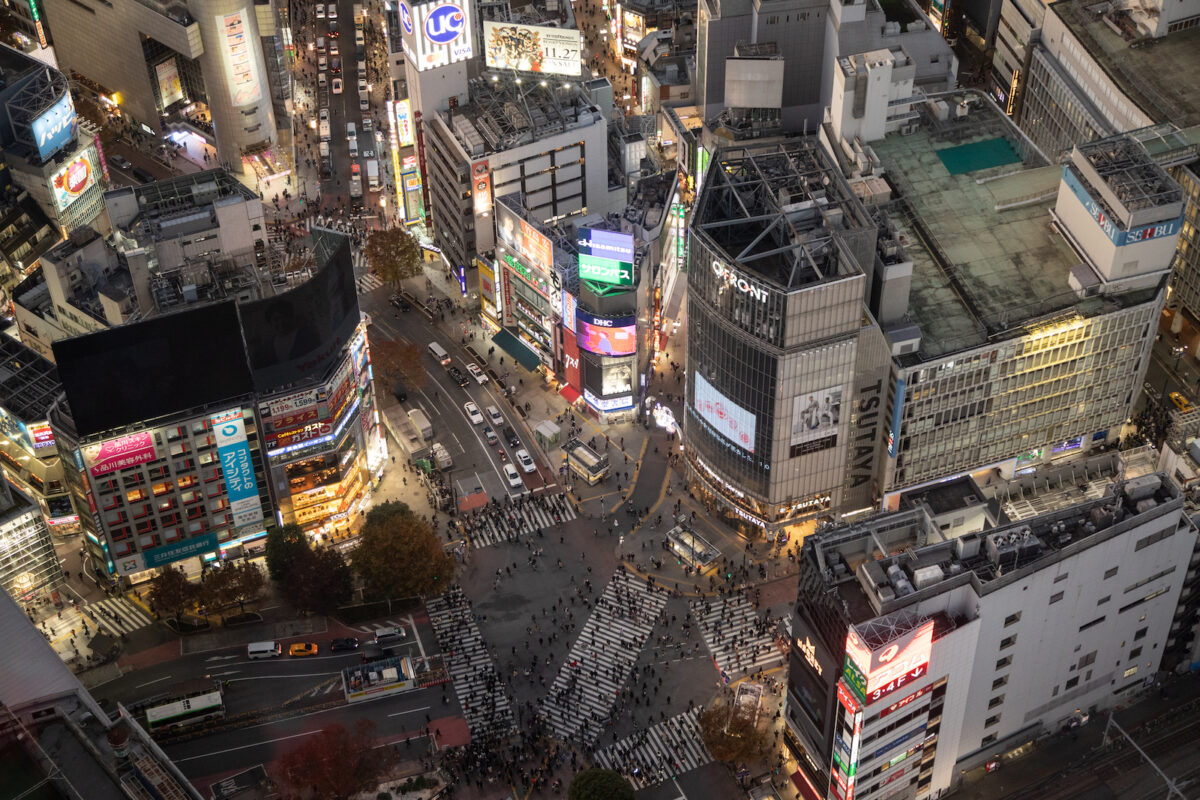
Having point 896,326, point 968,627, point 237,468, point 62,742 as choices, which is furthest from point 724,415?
point 62,742

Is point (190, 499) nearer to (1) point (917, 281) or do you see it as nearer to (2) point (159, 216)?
(2) point (159, 216)

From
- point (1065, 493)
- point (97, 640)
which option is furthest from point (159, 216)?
point (1065, 493)

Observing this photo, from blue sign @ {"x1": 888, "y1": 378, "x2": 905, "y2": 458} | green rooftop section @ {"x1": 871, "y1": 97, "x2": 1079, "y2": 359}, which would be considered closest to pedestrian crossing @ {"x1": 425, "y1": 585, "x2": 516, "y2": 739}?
blue sign @ {"x1": 888, "y1": 378, "x2": 905, "y2": 458}

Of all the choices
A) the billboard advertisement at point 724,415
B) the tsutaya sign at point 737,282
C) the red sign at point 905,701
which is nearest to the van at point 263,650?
the billboard advertisement at point 724,415

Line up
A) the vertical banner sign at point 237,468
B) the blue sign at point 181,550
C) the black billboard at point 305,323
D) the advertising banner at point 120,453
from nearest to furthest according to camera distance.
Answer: the advertising banner at point 120,453, the black billboard at point 305,323, the vertical banner sign at point 237,468, the blue sign at point 181,550

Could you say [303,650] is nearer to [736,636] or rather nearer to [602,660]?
[602,660]

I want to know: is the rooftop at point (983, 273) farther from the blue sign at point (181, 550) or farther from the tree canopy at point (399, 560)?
the blue sign at point (181, 550)
